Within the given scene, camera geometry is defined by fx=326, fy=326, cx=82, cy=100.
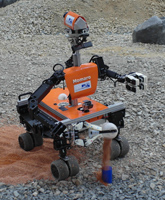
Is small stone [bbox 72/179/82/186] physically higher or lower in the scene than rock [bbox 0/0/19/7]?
lower

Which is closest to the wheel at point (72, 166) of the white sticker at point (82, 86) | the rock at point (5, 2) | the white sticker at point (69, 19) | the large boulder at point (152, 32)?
the white sticker at point (82, 86)

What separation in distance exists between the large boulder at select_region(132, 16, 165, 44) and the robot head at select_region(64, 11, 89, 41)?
838 centimetres

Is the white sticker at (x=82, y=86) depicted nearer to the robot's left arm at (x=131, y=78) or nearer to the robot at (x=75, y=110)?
the robot at (x=75, y=110)

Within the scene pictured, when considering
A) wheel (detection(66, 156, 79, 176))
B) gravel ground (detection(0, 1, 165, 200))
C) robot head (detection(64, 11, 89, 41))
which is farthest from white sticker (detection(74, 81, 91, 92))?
gravel ground (detection(0, 1, 165, 200))

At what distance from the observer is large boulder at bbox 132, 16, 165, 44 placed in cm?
1206

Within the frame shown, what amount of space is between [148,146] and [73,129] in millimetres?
1765

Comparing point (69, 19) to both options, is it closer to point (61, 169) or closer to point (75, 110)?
point (75, 110)

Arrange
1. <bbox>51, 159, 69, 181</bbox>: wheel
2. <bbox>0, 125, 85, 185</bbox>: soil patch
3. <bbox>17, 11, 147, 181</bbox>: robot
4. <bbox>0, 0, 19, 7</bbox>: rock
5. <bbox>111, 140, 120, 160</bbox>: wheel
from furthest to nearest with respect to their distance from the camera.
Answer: <bbox>0, 0, 19, 7</bbox>: rock
<bbox>111, 140, 120, 160</bbox>: wheel
<bbox>0, 125, 85, 185</bbox>: soil patch
<bbox>51, 159, 69, 181</bbox>: wheel
<bbox>17, 11, 147, 181</bbox>: robot

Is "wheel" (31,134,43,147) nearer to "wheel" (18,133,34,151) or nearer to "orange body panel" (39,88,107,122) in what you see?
"wheel" (18,133,34,151)

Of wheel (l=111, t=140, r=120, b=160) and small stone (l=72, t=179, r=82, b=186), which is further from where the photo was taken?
wheel (l=111, t=140, r=120, b=160)

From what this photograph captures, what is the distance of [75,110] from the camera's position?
4.57m

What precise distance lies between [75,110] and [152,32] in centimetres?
839

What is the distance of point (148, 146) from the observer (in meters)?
5.35

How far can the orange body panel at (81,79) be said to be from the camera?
432 cm
